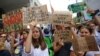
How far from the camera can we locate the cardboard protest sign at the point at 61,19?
14.4ft

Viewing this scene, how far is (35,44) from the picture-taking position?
414 centimetres

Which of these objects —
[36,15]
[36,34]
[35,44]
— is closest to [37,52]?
[35,44]

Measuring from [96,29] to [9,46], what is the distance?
1320 mm

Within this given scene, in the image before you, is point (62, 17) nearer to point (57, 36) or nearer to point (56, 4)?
point (57, 36)

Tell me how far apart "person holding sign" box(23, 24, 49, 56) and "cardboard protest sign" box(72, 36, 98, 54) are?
397 mm

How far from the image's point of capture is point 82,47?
4.16m

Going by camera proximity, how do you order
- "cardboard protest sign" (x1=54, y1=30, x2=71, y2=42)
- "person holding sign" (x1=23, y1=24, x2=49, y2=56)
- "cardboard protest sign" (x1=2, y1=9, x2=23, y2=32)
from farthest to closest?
"cardboard protest sign" (x1=2, y1=9, x2=23, y2=32) → "cardboard protest sign" (x1=54, y1=30, x2=71, y2=42) → "person holding sign" (x1=23, y1=24, x2=49, y2=56)

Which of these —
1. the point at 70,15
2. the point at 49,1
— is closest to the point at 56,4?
the point at 49,1

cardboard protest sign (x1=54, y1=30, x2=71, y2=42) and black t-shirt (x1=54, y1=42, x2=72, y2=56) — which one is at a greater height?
cardboard protest sign (x1=54, y1=30, x2=71, y2=42)

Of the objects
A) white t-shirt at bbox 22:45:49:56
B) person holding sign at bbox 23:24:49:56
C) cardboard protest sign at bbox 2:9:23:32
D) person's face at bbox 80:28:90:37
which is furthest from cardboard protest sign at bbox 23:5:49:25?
person's face at bbox 80:28:90:37

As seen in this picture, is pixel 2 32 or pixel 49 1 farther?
pixel 49 1

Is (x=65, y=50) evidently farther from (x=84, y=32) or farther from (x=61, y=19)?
(x=61, y=19)

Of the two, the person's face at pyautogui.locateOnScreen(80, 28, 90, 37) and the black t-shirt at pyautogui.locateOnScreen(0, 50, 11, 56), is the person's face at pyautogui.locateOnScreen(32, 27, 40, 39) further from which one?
the person's face at pyautogui.locateOnScreen(80, 28, 90, 37)

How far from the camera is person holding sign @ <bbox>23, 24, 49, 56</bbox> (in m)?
4.06
